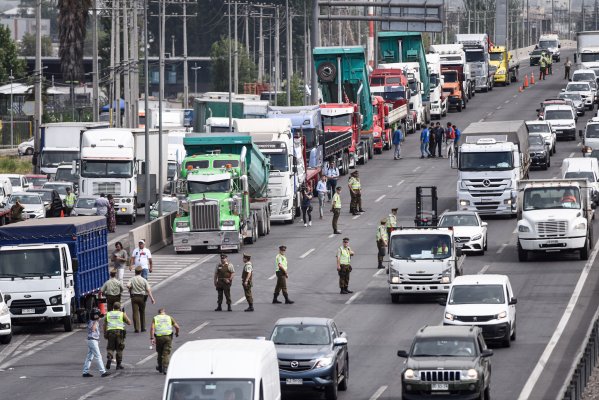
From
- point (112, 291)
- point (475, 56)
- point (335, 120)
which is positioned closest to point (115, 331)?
point (112, 291)

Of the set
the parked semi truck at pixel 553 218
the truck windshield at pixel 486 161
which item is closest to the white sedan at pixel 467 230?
the parked semi truck at pixel 553 218

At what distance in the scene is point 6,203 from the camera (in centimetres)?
6425

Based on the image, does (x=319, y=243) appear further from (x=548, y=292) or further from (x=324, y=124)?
(x=324, y=124)

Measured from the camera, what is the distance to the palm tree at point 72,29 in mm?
101562

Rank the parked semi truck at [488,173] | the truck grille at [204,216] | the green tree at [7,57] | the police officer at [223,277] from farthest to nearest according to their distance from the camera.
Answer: the green tree at [7,57], the parked semi truck at [488,173], the truck grille at [204,216], the police officer at [223,277]

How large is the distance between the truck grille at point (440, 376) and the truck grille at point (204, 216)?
82.9ft

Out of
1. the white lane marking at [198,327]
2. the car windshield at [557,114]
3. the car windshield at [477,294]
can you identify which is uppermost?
the car windshield at [557,114]

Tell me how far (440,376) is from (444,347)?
3.22ft

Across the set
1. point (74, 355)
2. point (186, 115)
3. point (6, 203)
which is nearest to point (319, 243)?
point (6, 203)

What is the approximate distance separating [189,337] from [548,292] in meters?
11.2

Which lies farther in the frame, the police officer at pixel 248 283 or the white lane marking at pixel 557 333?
the police officer at pixel 248 283

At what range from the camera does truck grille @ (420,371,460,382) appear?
27.9 meters

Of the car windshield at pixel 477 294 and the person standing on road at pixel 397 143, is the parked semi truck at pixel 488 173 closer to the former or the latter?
the person standing on road at pixel 397 143

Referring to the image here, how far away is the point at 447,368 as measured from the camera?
28.0 metres
